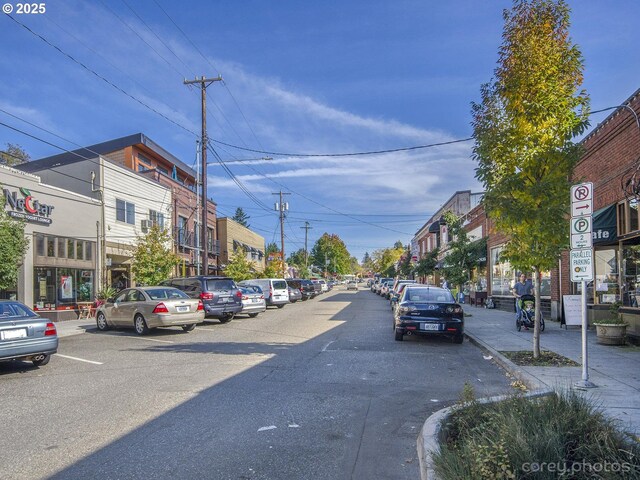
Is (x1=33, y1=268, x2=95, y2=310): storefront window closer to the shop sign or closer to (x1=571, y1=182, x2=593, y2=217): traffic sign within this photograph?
the shop sign

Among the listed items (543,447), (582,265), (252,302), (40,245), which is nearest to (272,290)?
(252,302)

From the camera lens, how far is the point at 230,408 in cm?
632

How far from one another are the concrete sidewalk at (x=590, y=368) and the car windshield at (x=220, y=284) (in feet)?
29.2

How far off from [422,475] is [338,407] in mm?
2480

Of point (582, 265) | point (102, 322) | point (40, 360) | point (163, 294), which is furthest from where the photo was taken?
point (102, 322)

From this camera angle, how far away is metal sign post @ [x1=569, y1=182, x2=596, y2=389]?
23.5 feet

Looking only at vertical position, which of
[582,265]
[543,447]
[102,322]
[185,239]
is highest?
[185,239]

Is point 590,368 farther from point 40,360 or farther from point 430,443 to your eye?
point 40,360

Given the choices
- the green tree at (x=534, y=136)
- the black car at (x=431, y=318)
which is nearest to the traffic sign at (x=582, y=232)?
the green tree at (x=534, y=136)

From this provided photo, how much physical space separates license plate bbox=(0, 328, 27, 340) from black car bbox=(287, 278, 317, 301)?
89.0 feet

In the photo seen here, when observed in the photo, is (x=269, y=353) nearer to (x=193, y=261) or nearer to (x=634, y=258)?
(x=634, y=258)

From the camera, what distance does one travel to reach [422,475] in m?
4.02

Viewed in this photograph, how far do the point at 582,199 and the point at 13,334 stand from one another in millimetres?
9801

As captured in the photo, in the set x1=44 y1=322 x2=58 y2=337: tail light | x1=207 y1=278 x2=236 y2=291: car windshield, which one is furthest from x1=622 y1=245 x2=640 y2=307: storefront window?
x1=44 y1=322 x2=58 y2=337: tail light
